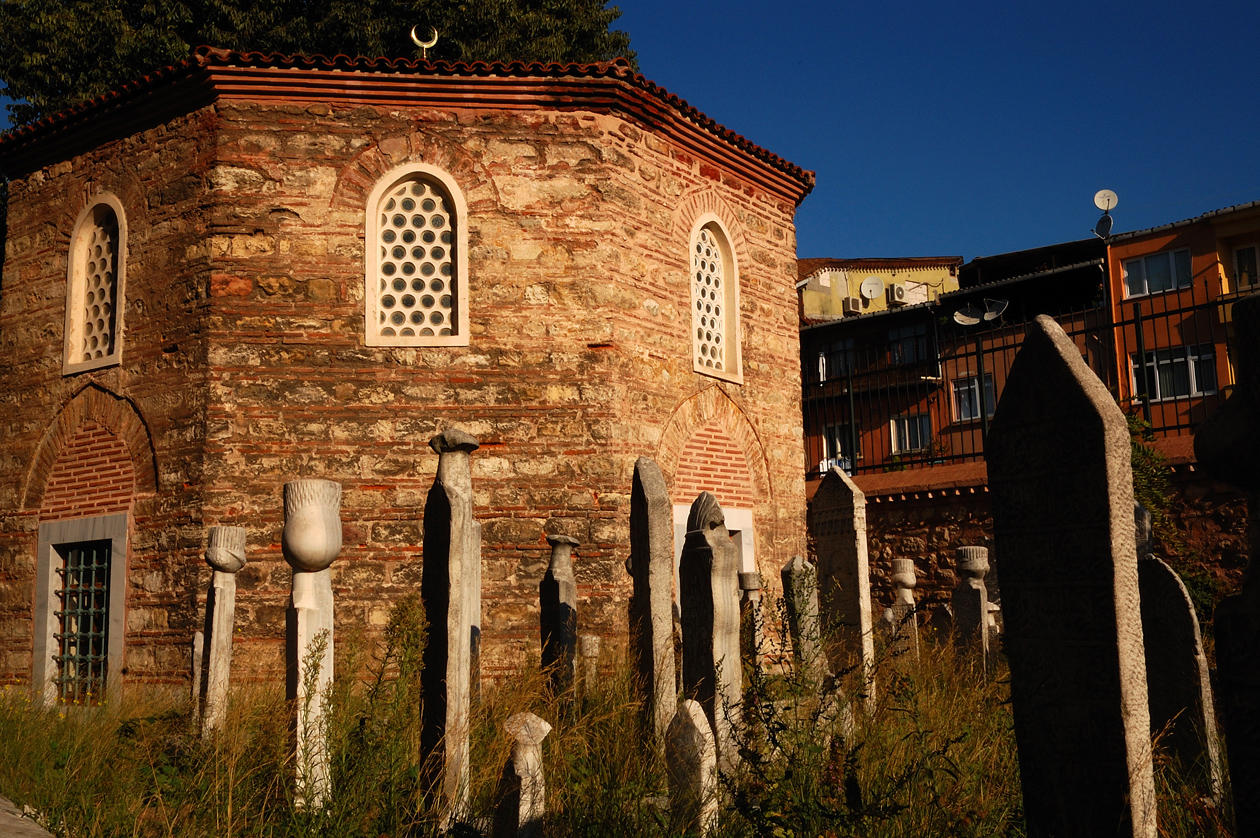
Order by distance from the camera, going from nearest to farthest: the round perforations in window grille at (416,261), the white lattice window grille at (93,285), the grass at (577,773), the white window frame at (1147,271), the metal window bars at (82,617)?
the grass at (577,773)
the round perforations in window grille at (416,261)
the metal window bars at (82,617)
the white lattice window grille at (93,285)
the white window frame at (1147,271)

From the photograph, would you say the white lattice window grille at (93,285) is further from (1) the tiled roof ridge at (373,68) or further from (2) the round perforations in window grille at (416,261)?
(2) the round perforations in window grille at (416,261)

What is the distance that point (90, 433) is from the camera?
Result: 10750 mm

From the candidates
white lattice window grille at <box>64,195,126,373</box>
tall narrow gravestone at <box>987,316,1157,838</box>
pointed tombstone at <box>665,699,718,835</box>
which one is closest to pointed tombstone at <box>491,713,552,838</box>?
pointed tombstone at <box>665,699,718,835</box>

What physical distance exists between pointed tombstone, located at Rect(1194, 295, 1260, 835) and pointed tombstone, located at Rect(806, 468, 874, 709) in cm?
397

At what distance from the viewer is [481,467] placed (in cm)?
985

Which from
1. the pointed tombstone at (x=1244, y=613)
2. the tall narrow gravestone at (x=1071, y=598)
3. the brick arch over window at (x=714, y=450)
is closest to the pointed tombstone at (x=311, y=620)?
the tall narrow gravestone at (x=1071, y=598)

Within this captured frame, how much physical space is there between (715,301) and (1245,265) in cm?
1853

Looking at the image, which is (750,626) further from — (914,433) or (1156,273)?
(914,433)

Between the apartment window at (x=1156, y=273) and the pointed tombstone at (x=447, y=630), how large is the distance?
24.7 metres

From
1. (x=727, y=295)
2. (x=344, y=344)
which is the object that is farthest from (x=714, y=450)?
(x=344, y=344)

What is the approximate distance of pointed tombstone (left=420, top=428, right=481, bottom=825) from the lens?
448cm

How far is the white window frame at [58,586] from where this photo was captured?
1005 cm

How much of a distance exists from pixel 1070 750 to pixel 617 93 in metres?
8.92

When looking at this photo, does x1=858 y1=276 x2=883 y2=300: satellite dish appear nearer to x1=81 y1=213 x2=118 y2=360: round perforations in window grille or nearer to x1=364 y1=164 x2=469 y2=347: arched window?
x1=364 y1=164 x2=469 y2=347: arched window
